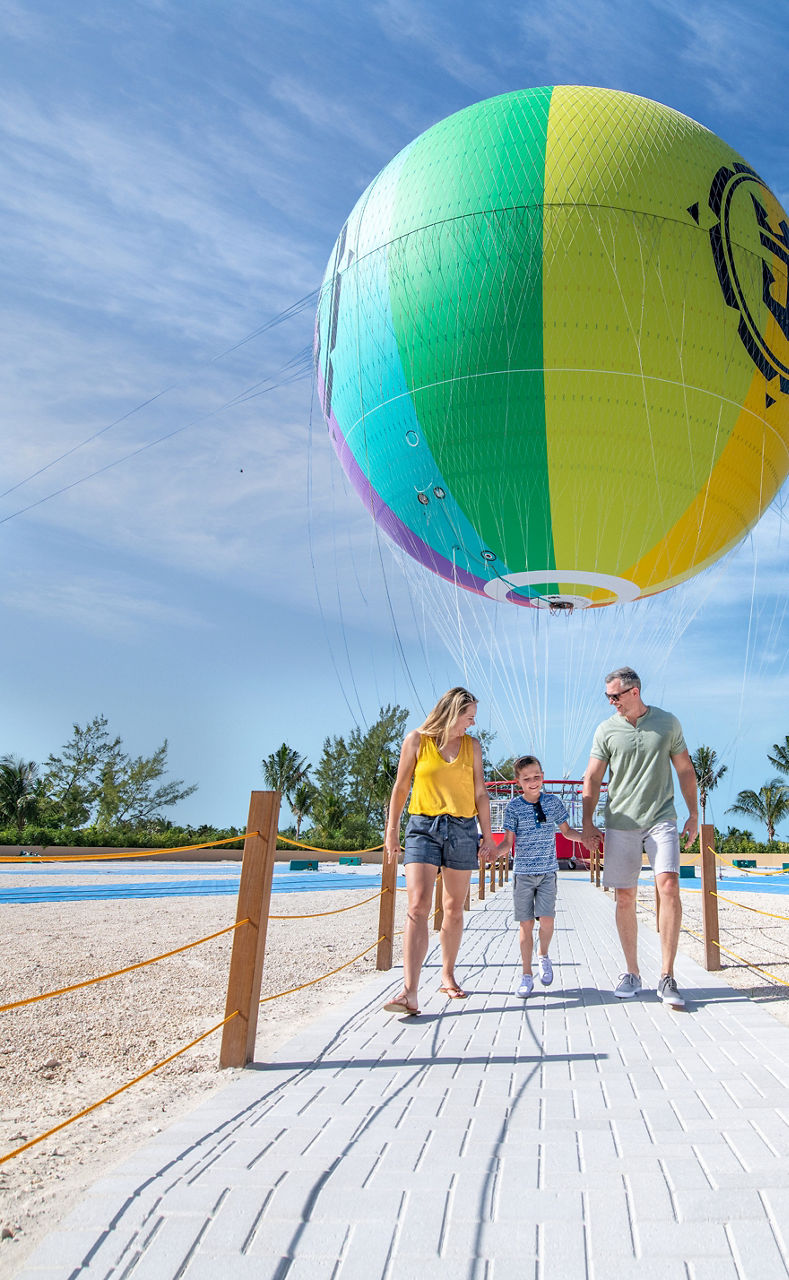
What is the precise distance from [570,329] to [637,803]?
20.5 feet

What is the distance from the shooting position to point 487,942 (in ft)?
26.7

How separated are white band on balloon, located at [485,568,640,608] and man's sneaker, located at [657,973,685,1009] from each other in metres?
7.47

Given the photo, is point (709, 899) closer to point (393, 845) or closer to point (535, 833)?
point (535, 833)

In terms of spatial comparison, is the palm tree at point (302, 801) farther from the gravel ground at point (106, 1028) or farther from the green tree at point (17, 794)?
the gravel ground at point (106, 1028)

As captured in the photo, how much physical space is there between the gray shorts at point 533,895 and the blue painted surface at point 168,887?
11505 millimetres

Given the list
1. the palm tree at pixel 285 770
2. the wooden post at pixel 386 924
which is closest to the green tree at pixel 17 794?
the palm tree at pixel 285 770

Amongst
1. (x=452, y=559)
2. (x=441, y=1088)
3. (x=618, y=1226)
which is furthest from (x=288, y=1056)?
(x=452, y=559)

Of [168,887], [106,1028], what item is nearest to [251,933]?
[106,1028]

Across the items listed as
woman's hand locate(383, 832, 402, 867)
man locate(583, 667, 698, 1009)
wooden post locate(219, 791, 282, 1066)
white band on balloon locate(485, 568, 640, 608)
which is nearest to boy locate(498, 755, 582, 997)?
man locate(583, 667, 698, 1009)

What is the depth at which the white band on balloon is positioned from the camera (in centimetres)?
1178

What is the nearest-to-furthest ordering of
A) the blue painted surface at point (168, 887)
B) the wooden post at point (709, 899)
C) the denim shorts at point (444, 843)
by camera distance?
the denim shorts at point (444, 843)
the wooden post at point (709, 899)
the blue painted surface at point (168, 887)

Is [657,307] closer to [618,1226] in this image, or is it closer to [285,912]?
[618,1226]

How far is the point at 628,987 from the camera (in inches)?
201

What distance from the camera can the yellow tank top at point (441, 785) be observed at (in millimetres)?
4684
